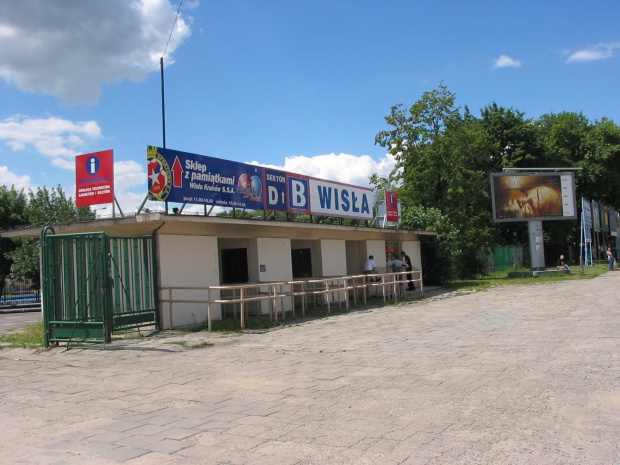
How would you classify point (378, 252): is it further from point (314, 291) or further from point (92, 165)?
point (92, 165)

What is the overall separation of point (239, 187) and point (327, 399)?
10096mm

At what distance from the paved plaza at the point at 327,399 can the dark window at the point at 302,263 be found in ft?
28.6

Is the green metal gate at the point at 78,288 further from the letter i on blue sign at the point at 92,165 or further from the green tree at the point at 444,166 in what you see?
the green tree at the point at 444,166

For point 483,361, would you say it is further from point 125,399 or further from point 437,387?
point 125,399

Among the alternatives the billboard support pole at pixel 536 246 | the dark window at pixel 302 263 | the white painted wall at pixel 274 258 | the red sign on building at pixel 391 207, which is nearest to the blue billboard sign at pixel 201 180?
the white painted wall at pixel 274 258

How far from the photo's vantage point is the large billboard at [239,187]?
13352 mm

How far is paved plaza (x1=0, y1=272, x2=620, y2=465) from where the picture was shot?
185 inches

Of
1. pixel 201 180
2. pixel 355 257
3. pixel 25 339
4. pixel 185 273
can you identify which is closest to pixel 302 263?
pixel 355 257

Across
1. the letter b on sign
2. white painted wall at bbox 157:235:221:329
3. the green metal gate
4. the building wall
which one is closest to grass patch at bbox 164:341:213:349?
the green metal gate

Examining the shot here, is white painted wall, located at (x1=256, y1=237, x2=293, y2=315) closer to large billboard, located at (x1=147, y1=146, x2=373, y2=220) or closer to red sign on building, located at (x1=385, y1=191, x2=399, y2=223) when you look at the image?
large billboard, located at (x1=147, y1=146, x2=373, y2=220)

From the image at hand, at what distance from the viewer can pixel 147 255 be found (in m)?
13.5

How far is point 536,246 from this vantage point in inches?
1299

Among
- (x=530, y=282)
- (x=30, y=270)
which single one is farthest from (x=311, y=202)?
(x=30, y=270)

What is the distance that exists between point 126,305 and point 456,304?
1100 centimetres
